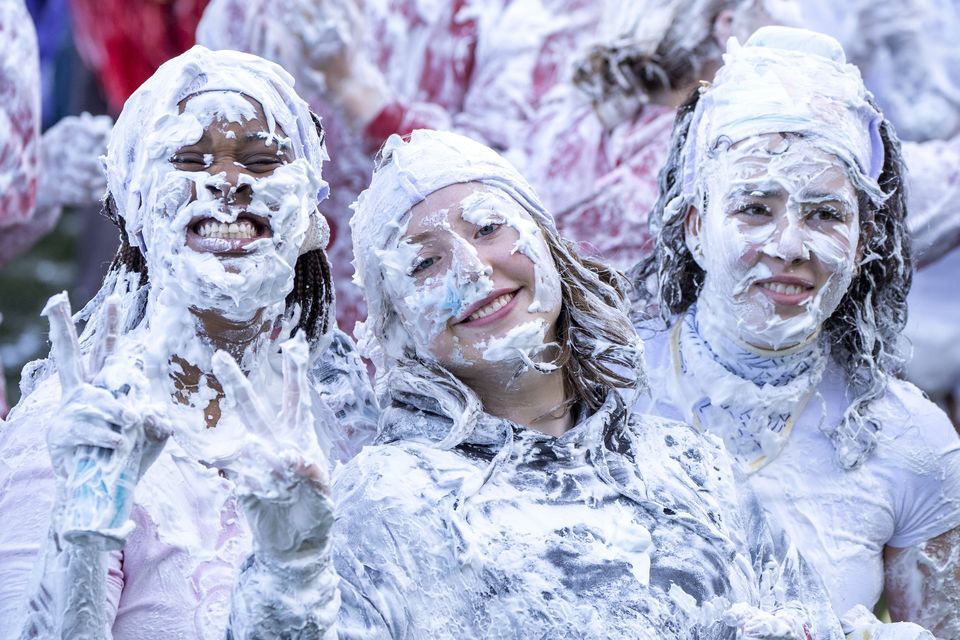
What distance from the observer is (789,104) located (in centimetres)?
385

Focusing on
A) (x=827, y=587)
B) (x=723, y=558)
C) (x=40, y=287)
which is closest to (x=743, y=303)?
(x=827, y=587)

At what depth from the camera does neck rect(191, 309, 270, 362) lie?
3.23 meters

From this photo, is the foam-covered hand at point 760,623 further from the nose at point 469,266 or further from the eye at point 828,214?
the eye at point 828,214

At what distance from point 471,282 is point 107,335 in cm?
71

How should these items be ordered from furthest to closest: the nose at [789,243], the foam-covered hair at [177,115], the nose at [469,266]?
the nose at [789,243], the foam-covered hair at [177,115], the nose at [469,266]

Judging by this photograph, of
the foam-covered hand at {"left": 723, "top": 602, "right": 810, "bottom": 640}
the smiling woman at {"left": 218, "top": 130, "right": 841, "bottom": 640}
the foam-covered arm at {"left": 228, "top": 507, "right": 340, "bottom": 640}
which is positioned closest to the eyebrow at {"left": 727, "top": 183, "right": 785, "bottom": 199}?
the smiling woman at {"left": 218, "top": 130, "right": 841, "bottom": 640}

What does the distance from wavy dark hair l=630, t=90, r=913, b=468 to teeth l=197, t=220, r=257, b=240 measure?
3.99 feet

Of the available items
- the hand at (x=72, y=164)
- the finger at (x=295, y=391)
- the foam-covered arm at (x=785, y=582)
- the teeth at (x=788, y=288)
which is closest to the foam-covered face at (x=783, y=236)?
the teeth at (x=788, y=288)

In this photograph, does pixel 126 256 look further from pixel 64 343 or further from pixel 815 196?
pixel 815 196

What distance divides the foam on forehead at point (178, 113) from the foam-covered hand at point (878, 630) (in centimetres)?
134

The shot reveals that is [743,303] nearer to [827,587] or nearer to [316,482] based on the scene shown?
[827,587]

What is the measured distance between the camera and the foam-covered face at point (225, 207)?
10.4ft

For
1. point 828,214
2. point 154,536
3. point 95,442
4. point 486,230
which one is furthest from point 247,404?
point 828,214

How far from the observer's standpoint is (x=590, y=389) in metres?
3.32
